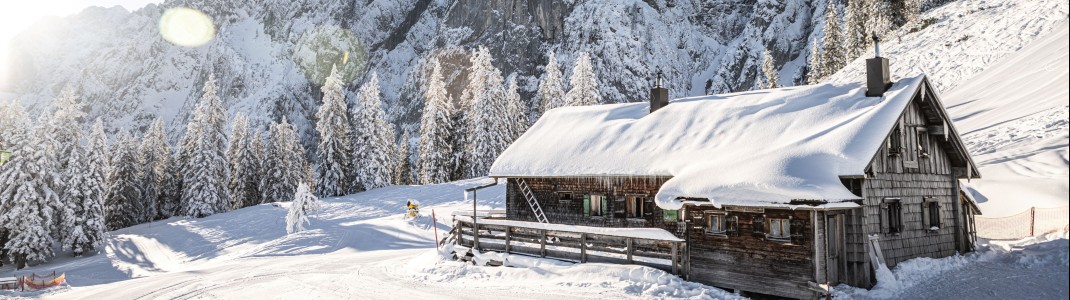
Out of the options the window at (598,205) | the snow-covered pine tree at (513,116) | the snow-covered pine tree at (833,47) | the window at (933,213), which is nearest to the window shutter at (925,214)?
the window at (933,213)

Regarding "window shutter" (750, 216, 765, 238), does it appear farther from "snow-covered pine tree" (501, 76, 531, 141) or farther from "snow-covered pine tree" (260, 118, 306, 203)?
"snow-covered pine tree" (260, 118, 306, 203)

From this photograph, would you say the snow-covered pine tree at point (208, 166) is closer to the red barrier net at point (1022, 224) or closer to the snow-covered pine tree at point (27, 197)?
the snow-covered pine tree at point (27, 197)

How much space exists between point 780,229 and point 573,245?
567cm

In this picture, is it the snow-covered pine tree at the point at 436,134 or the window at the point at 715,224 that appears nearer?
the window at the point at 715,224

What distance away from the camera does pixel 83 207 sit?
40875 millimetres

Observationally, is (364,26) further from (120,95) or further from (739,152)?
(739,152)

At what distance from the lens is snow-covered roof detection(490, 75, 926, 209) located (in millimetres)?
14031

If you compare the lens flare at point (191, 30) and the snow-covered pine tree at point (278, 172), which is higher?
the lens flare at point (191, 30)

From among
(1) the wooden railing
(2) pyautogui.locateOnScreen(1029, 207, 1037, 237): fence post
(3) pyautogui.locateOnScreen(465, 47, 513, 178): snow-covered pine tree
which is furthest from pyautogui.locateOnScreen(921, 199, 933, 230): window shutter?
(3) pyautogui.locateOnScreen(465, 47, 513, 178): snow-covered pine tree

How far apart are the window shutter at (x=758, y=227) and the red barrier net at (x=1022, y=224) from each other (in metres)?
10.0

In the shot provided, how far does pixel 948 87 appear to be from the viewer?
45062mm

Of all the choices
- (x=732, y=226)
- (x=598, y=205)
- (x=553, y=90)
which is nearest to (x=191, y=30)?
(x=553, y=90)

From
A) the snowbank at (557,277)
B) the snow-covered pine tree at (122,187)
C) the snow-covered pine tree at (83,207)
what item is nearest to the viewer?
the snowbank at (557,277)

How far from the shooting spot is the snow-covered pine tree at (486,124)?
183 ft
